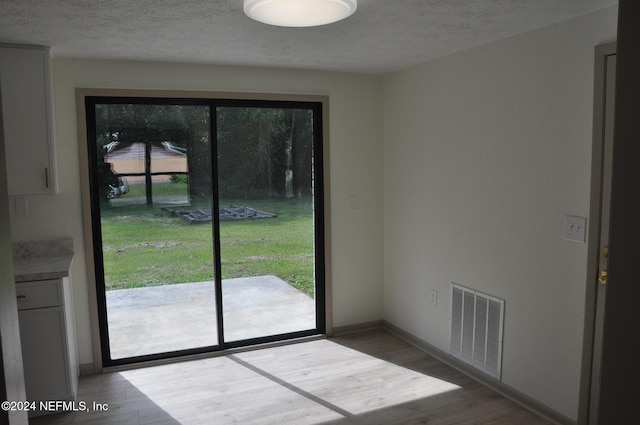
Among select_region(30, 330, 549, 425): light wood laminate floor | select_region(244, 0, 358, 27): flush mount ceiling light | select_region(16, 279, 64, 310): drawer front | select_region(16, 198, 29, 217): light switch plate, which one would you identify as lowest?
select_region(30, 330, 549, 425): light wood laminate floor

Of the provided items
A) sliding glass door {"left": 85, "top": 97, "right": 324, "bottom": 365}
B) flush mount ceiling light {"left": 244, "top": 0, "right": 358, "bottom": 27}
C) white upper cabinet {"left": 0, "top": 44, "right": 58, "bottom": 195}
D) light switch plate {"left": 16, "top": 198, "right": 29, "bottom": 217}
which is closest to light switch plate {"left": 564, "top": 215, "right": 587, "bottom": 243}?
flush mount ceiling light {"left": 244, "top": 0, "right": 358, "bottom": 27}

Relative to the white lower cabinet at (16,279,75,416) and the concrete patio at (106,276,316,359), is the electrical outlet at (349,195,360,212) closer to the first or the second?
the concrete patio at (106,276,316,359)

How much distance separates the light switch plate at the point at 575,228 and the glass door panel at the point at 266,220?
2.16m

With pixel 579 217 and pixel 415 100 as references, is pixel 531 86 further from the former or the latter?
pixel 415 100

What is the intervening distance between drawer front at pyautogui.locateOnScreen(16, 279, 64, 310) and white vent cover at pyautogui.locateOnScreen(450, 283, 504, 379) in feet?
8.97

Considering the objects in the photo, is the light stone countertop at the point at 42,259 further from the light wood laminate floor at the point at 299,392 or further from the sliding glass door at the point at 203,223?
the light wood laminate floor at the point at 299,392

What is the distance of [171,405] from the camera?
3.10m

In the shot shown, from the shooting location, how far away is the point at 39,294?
9.55 ft

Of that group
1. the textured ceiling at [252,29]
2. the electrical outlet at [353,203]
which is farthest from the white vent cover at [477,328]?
the textured ceiling at [252,29]

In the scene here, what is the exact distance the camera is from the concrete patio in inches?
148

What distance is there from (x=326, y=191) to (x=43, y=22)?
2.42 meters

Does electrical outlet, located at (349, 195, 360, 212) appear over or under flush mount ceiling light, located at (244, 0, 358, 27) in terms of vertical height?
under

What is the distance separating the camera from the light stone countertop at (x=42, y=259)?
2908mm

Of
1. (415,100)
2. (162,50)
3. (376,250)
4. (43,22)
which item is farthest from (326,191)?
(43,22)
